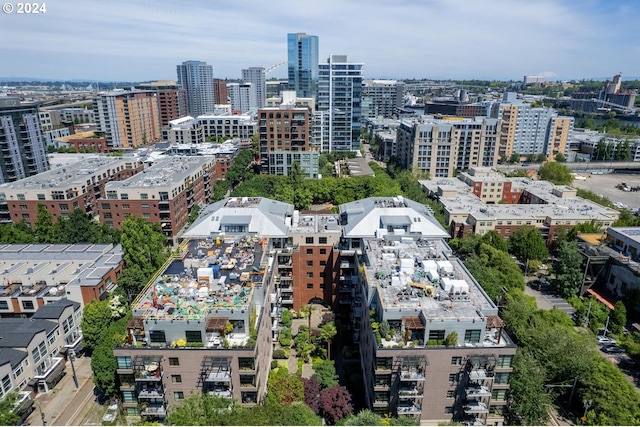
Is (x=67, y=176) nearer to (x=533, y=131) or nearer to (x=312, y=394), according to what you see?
(x=312, y=394)

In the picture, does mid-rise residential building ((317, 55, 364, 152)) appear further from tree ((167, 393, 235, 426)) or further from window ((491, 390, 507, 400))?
tree ((167, 393, 235, 426))

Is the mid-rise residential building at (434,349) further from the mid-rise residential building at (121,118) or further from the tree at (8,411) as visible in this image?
the mid-rise residential building at (121,118)

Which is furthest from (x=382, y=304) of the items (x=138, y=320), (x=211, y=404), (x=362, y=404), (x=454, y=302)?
(x=138, y=320)

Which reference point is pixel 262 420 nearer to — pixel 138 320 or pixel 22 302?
pixel 138 320

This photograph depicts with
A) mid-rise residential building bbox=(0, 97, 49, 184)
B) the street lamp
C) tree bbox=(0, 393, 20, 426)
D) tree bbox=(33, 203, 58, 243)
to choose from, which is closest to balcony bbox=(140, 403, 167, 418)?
tree bbox=(0, 393, 20, 426)

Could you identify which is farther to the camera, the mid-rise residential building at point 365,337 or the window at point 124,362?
the window at point 124,362

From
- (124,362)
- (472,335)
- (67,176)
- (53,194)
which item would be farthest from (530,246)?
(67,176)

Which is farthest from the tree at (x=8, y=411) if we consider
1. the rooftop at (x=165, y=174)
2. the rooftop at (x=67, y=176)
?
the rooftop at (x=67, y=176)
